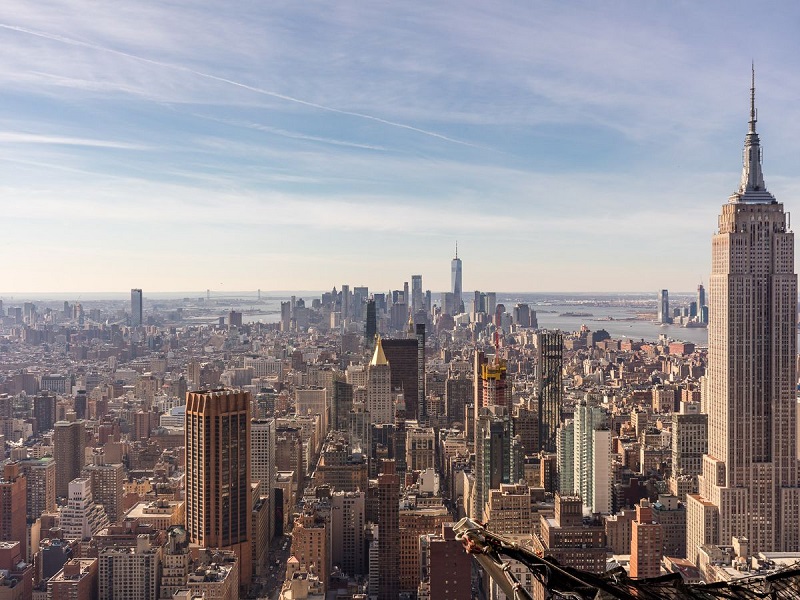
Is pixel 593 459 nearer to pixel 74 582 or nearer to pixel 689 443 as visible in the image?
pixel 689 443

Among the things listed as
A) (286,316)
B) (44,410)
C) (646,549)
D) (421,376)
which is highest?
(286,316)

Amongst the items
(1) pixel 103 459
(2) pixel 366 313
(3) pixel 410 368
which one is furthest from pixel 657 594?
(2) pixel 366 313

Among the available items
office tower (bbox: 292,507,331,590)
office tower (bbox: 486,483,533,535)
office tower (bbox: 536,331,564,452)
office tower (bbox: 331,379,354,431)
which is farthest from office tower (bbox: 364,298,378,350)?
office tower (bbox: 292,507,331,590)

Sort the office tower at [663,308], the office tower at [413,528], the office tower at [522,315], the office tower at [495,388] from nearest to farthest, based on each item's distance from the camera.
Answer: the office tower at [413,528] < the office tower at [495,388] < the office tower at [663,308] < the office tower at [522,315]

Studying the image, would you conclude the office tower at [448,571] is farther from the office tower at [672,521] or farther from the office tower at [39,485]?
the office tower at [39,485]

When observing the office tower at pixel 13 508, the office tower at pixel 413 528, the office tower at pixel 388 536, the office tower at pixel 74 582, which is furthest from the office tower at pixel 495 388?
the office tower at pixel 74 582

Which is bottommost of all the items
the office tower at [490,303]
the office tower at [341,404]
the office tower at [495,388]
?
the office tower at [341,404]

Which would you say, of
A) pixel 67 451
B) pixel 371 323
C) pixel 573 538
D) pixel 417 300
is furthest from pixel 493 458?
pixel 417 300
